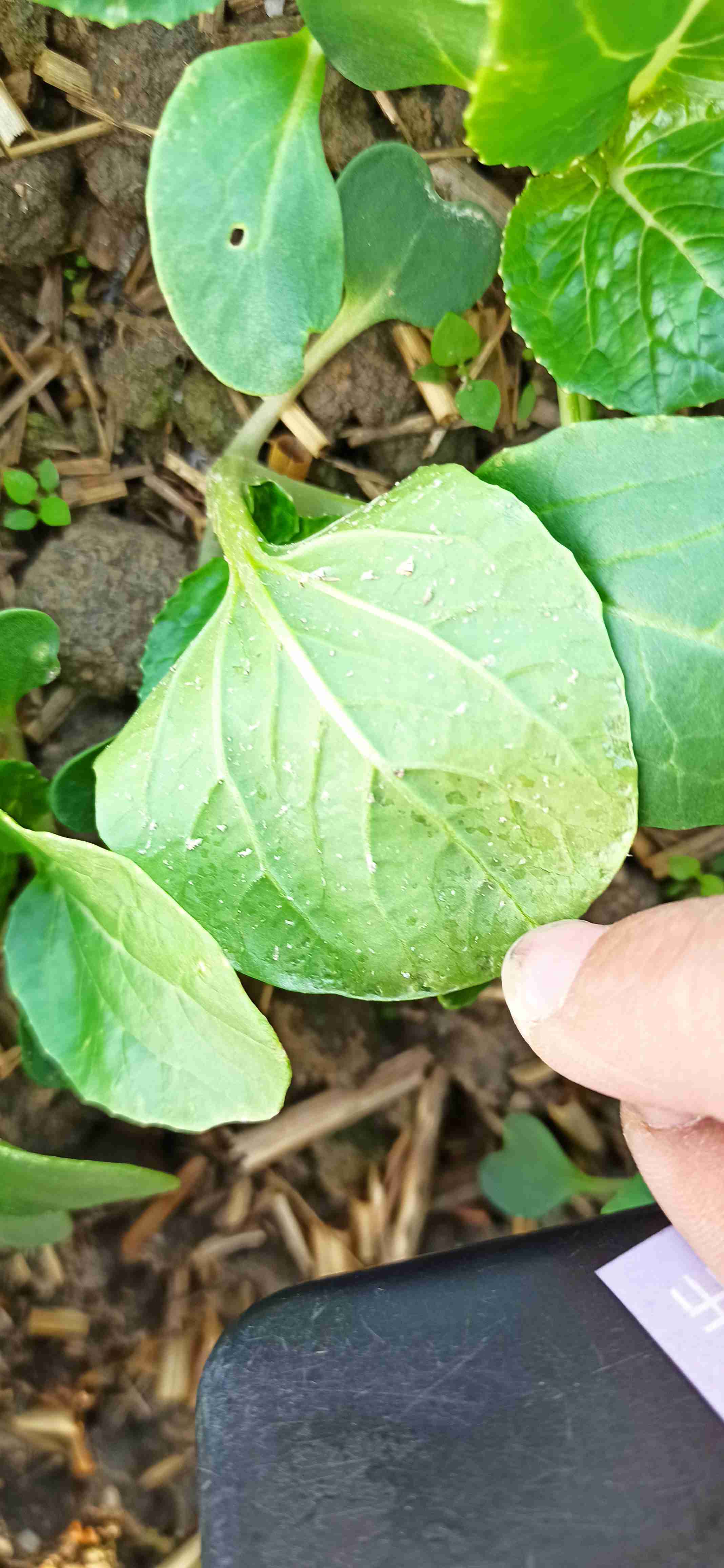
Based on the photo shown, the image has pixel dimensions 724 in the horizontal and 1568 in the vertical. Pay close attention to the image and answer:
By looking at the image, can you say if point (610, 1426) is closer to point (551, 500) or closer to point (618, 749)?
point (618, 749)

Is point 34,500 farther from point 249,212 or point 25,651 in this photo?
point 249,212

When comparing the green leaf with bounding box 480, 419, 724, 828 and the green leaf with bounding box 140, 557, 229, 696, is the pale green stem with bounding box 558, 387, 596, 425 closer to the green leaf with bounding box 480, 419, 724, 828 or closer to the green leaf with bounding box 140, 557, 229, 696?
the green leaf with bounding box 480, 419, 724, 828

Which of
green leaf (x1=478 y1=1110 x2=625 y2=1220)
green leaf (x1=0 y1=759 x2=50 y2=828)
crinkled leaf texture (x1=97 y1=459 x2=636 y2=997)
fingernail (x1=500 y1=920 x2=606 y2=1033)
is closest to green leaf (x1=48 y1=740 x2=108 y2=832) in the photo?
green leaf (x1=0 y1=759 x2=50 y2=828)

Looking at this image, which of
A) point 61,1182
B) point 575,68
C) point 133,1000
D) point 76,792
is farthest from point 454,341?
point 61,1182

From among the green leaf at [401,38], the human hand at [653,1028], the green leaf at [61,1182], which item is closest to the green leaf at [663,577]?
the human hand at [653,1028]

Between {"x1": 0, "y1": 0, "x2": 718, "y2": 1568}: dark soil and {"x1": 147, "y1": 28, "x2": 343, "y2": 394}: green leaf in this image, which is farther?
{"x1": 0, "y1": 0, "x2": 718, "y2": 1568}: dark soil

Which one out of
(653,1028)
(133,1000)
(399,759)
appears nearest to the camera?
(653,1028)
